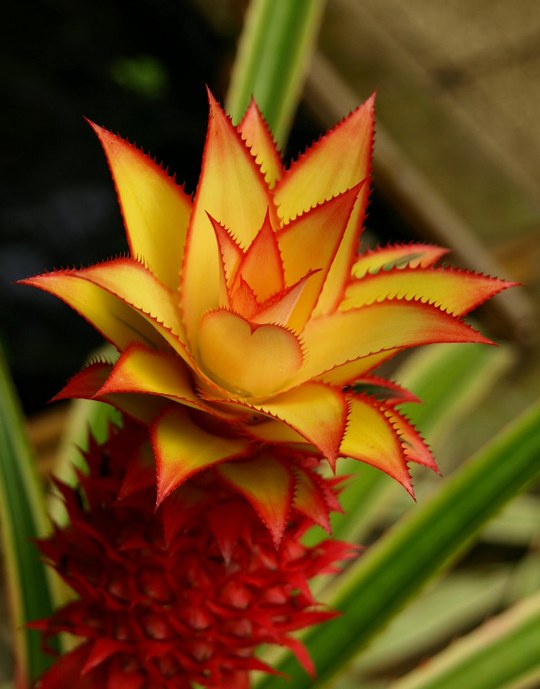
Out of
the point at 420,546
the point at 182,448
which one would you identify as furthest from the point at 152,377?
the point at 420,546

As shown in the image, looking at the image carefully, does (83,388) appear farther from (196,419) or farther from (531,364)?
(531,364)

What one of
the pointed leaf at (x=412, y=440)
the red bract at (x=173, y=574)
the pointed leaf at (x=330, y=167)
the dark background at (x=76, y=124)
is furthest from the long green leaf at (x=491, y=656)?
the dark background at (x=76, y=124)

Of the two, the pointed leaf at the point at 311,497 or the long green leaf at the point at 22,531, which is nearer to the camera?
the pointed leaf at the point at 311,497

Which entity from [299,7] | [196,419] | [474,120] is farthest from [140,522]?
[474,120]

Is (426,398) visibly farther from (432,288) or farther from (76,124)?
(76,124)

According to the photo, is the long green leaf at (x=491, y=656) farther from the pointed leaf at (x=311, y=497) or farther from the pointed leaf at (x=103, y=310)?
the pointed leaf at (x=103, y=310)

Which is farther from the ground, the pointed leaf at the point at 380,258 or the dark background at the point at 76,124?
the dark background at the point at 76,124
